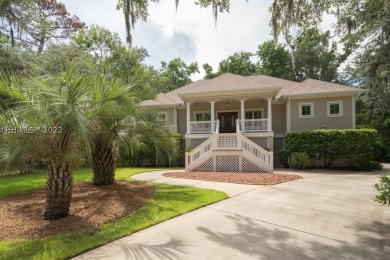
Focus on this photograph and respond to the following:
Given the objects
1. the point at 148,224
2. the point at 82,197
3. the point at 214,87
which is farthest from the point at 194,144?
the point at 148,224

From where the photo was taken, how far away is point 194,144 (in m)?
16.0

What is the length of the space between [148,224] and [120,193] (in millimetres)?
2937

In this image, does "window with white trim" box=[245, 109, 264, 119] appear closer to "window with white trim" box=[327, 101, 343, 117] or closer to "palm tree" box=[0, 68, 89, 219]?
"window with white trim" box=[327, 101, 343, 117]

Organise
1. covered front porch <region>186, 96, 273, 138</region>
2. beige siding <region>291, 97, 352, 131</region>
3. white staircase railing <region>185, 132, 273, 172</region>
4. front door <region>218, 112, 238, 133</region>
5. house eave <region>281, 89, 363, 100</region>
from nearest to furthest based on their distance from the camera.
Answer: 1. white staircase railing <region>185, 132, 273, 172</region>
2. house eave <region>281, 89, 363, 100</region>
3. beige siding <region>291, 97, 352, 131</region>
4. covered front porch <region>186, 96, 273, 138</region>
5. front door <region>218, 112, 238, 133</region>

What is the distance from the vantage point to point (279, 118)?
17.0 metres

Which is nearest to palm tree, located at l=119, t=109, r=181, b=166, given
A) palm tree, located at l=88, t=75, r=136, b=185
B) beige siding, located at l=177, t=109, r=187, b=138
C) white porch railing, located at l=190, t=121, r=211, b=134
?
palm tree, located at l=88, t=75, r=136, b=185

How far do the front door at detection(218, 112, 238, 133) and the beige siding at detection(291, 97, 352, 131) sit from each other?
173 inches

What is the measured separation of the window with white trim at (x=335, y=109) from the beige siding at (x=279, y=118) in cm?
304

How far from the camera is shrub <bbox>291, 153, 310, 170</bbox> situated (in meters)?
13.3

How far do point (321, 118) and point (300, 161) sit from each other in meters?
4.21

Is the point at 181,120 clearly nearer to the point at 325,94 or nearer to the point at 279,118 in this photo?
the point at 279,118

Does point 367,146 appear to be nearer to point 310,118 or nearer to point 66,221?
point 310,118

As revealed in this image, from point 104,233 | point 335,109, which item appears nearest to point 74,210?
point 104,233

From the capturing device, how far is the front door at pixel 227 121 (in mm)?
17656
